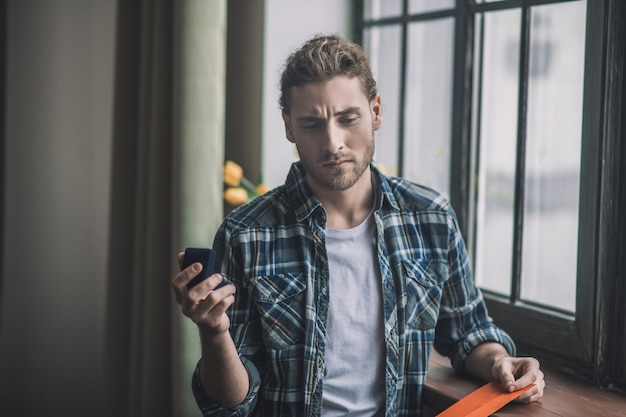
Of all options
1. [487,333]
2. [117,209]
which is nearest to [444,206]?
[487,333]

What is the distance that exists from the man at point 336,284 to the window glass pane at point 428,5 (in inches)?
21.3

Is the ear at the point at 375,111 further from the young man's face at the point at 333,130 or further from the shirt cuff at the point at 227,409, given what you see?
the shirt cuff at the point at 227,409

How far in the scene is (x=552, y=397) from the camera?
1190mm

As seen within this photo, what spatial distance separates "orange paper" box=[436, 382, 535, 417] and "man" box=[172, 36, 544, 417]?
0.08 ft

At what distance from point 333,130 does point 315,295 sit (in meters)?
0.31

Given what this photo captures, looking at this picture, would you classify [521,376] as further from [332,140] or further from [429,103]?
[429,103]

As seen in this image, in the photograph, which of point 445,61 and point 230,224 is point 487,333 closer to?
point 230,224

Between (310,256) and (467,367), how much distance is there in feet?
1.24

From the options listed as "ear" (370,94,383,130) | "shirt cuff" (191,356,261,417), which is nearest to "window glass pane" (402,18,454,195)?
"ear" (370,94,383,130)

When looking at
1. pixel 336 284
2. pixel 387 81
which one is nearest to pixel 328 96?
pixel 336 284

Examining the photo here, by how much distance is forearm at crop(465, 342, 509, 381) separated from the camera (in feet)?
3.99

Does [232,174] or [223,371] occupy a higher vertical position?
[232,174]

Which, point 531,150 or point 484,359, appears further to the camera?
point 531,150

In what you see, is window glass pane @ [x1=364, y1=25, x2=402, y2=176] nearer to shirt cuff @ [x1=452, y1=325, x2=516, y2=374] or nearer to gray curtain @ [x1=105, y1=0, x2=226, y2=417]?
gray curtain @ [x1=105, y1=0, x2=226, y2=417]
